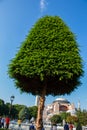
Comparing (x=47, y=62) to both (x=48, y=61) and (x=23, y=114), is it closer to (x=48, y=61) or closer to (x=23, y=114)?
(x=48, y=61)

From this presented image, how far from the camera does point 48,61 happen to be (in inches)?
933

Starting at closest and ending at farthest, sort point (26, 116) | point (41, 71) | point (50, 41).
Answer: point (41, 71), point (50, 41), point (26, 116)

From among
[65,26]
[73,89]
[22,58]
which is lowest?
[73,89]

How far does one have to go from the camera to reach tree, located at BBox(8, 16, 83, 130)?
78.1 feet

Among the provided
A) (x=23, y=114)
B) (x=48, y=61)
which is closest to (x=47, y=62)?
(x=48, y=61)

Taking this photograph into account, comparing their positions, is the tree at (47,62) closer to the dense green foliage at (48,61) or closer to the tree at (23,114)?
the dense green foliage at (48,61)

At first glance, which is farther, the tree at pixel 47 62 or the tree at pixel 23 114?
the tree at pixel 23 114

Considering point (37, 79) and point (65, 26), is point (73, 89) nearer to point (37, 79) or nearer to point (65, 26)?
point (37, 79)

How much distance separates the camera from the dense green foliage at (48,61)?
2388cm

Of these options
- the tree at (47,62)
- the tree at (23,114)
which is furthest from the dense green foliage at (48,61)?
the tree at (23,114)

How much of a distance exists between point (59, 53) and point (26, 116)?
107m

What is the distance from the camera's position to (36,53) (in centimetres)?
2466

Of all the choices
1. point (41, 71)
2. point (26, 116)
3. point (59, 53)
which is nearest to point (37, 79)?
point (41, 71)

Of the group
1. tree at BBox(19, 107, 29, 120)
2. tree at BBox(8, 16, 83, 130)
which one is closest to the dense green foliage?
tree at BBox(8, 16, 83, 130)
